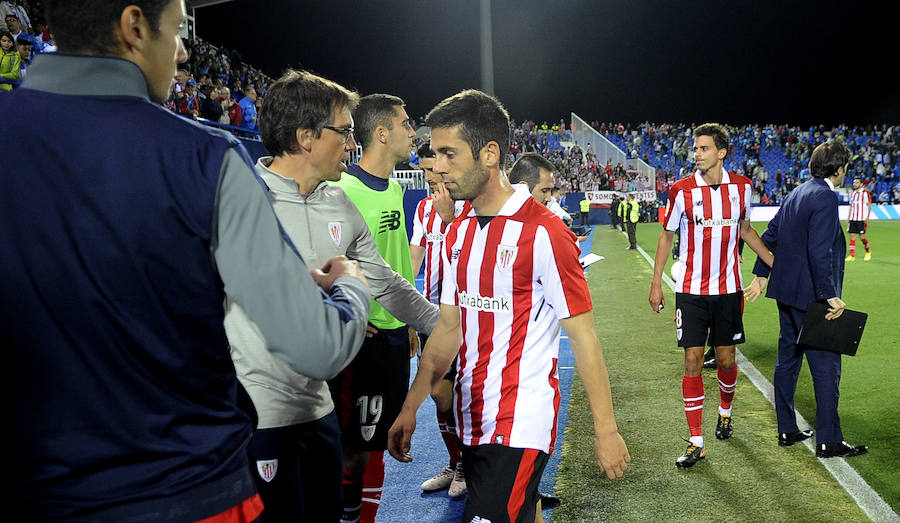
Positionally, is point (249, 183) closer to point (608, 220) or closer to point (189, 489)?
point (189, 489)

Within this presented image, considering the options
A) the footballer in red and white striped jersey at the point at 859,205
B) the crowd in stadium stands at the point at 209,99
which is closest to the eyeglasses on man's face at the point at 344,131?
the crowd in stadium stands at the point at 209,99

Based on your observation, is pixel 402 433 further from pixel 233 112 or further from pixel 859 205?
pixel 859 205

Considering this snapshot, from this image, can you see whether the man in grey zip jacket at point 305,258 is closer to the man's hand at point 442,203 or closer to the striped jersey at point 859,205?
the man's hand at point 442,203

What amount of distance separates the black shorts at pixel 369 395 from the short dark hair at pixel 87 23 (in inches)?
91.6

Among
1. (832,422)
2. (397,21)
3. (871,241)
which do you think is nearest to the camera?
(832,422)

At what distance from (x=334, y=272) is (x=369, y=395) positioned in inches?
81.9

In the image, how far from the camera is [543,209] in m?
2.83

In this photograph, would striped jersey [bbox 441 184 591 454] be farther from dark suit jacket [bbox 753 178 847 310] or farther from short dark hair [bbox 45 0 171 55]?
dark suit jacket [bbox 753 178 847 310]

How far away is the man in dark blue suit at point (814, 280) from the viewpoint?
4.84 metres

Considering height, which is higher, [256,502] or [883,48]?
[883,48]

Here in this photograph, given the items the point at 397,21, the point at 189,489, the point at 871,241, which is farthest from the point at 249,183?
the point at 397,21

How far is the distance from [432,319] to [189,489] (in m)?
1.84

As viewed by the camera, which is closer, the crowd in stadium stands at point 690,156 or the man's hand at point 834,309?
the man's hand at point 834,309

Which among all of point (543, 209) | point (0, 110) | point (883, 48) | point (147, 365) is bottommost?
point (147, 365)
